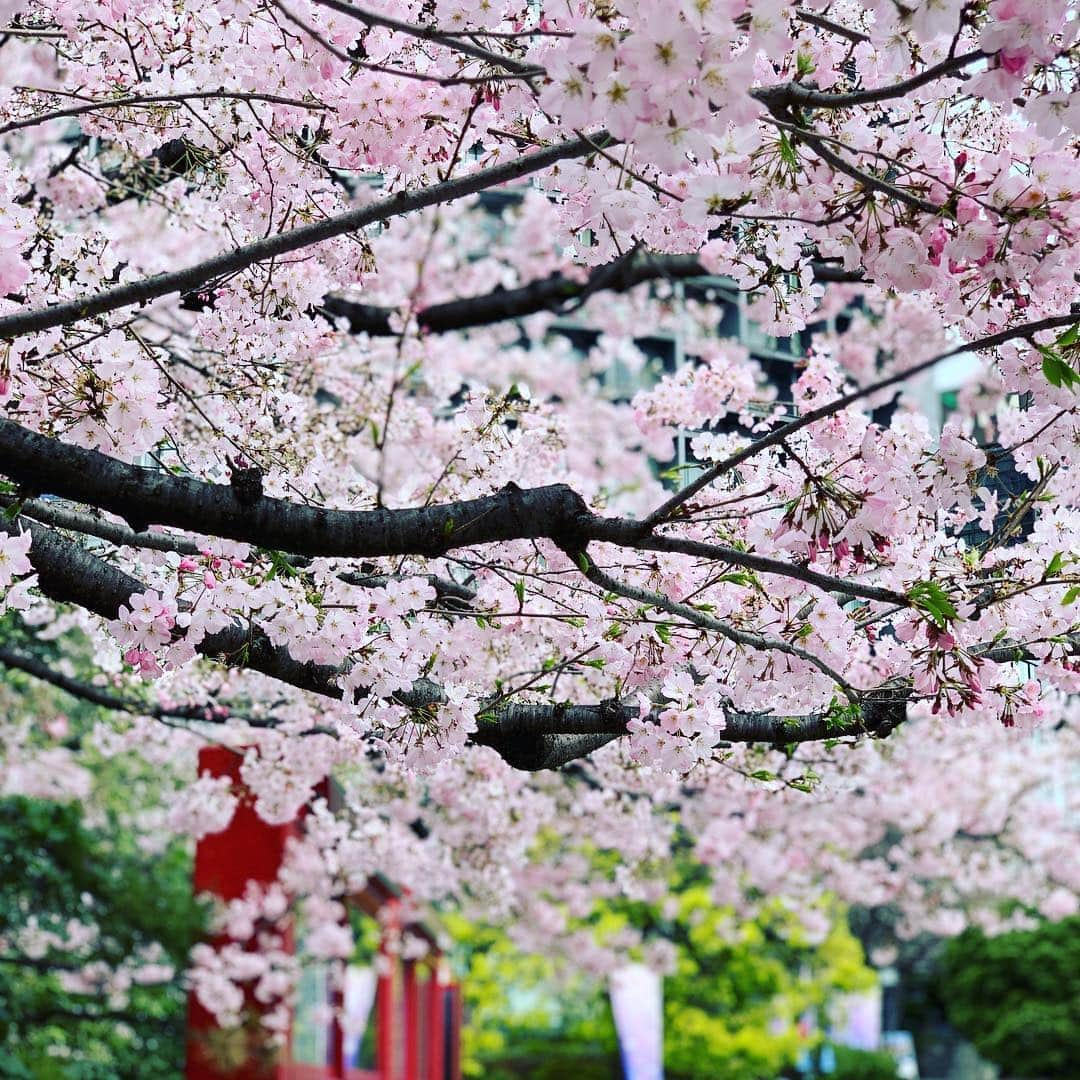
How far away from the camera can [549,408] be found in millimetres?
5648

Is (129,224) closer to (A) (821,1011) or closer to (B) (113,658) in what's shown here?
(B) (113,658)

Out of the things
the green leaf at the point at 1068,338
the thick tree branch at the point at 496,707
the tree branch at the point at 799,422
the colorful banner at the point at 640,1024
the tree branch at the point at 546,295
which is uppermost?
the tree branch at the point at 546,295

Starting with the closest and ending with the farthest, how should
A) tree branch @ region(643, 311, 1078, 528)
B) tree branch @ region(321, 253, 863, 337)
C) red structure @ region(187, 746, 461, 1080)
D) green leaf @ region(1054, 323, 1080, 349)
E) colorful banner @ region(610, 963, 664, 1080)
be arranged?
tree branch @ region(643, 311, 1078, 528) < green leaf @ region(1054, 323, 1080, 349) < red structure @ region(187, 746, 461, 1080) < tree branch @ region(321, 253, 863, 337) < colorful banner @ region(610, 963, 664, 1080)

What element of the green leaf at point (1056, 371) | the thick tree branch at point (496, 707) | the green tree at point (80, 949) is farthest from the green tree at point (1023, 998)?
the green leaf at point (1056, 371)

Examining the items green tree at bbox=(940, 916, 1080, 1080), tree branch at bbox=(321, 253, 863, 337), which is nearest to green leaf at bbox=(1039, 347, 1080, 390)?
tree branch at bbox=(321, 253, 863, 337)

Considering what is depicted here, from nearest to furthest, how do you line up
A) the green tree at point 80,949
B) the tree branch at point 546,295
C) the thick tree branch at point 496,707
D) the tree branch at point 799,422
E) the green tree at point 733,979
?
the tree branch at point 799,422 → the thick tree branch at point 496,707 → the green tree at point 80,949 → the tree branch at point 546,295 → the green tree at point 733,979

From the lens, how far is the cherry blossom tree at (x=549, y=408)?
2.69 metres

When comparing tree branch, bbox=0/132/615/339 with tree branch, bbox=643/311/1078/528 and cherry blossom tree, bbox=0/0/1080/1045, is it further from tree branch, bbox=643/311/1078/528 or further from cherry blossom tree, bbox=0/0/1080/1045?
tree branch, bbox=643/311/1078/528

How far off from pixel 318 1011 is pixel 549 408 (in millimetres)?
7757

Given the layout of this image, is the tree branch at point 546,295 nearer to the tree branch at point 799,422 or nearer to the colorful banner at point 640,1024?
the tree branch at point 799,422

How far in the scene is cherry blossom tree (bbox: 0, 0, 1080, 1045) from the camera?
269 centimetres

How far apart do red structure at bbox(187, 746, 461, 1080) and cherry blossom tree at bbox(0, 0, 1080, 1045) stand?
104 inches

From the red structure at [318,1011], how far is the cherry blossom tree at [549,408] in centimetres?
264

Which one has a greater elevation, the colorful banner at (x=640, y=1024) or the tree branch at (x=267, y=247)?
the tree branch at (x=267, y=247)
